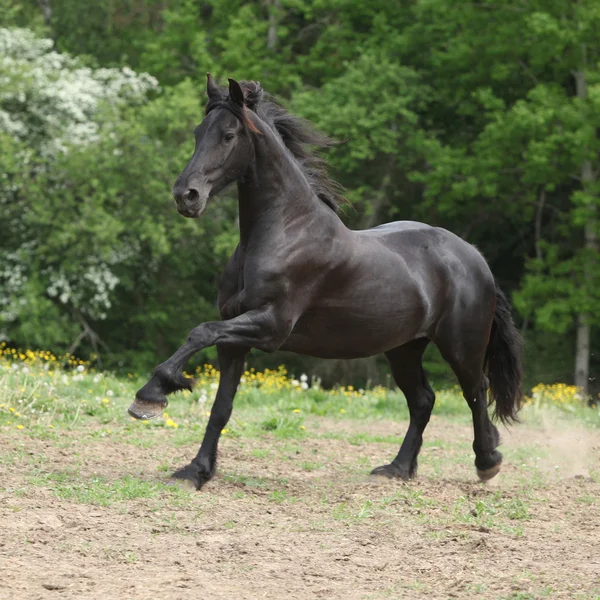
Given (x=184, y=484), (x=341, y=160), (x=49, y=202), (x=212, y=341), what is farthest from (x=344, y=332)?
(x=341, y=160)

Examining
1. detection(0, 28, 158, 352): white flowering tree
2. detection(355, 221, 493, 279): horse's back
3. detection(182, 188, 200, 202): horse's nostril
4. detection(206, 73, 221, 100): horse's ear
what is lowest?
detection(0, 28, 158, 352): white flowering tree

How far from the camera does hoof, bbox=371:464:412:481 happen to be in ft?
25.3

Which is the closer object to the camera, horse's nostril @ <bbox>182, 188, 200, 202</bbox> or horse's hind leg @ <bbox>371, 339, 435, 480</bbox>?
horse's nostril @ <bbox>182, 188, 200, 202</bbox>

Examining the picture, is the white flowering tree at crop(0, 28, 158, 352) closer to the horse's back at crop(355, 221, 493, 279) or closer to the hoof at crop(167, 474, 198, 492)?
the horse's back at crop(355, 221, 493, 279)

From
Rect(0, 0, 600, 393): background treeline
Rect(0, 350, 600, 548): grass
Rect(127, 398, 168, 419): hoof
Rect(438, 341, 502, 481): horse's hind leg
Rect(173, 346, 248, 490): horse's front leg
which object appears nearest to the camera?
Rect(127, 398, 168, 419): hoof

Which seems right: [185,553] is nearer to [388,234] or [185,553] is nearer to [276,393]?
[388,234]

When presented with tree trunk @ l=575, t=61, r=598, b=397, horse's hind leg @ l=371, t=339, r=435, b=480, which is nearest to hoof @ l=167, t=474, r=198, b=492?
horse's hind leg @ l=371, t=339, r=435, b=480

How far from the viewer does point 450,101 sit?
3106 centimetres

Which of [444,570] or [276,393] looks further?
[276,393]

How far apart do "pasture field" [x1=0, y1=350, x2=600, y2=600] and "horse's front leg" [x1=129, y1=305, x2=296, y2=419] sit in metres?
0.59

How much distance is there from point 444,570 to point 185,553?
127 centimetres

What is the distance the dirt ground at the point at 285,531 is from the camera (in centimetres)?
488

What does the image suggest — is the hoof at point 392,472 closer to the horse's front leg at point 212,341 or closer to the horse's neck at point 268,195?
the horse's front leg at point 212,341

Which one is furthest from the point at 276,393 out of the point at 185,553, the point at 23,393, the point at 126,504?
the point at 185,553
